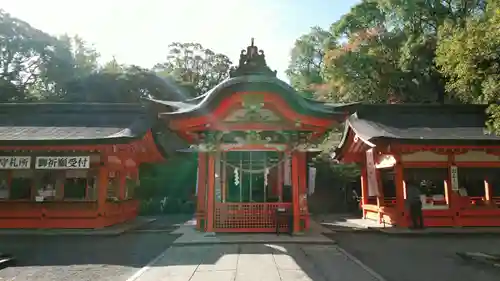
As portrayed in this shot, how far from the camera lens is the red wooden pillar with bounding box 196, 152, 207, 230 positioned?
1175 centimetres

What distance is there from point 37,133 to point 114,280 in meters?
9.59

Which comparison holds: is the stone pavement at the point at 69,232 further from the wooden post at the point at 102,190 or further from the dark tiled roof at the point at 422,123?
the dark tiled roof at the point at 422,123

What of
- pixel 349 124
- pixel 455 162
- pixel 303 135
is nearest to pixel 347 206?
pixel 349 124

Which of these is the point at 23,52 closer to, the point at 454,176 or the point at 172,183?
the point at 172,183

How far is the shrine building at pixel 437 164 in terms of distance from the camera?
13.1 metres

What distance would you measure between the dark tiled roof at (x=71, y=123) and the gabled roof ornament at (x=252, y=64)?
14.2 feet

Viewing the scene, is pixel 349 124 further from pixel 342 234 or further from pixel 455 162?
pixel 342 234

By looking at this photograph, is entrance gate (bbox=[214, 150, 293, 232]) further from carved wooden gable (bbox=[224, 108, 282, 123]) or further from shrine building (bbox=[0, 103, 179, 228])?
shrine building (bbox=[0, 103, 179, 228])

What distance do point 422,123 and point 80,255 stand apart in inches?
530

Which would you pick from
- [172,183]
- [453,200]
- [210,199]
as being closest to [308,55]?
[172,183]

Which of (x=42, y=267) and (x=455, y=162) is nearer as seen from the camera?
(x=42, y=267)

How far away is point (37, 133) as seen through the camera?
13.9 metres

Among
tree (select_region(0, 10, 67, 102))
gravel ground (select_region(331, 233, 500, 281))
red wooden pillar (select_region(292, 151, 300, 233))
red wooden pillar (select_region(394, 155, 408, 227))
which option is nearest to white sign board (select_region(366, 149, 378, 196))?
red wooden pillar (select_region(394, 155, 408, 227))

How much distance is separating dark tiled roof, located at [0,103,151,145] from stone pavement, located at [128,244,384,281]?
18.6 feet
